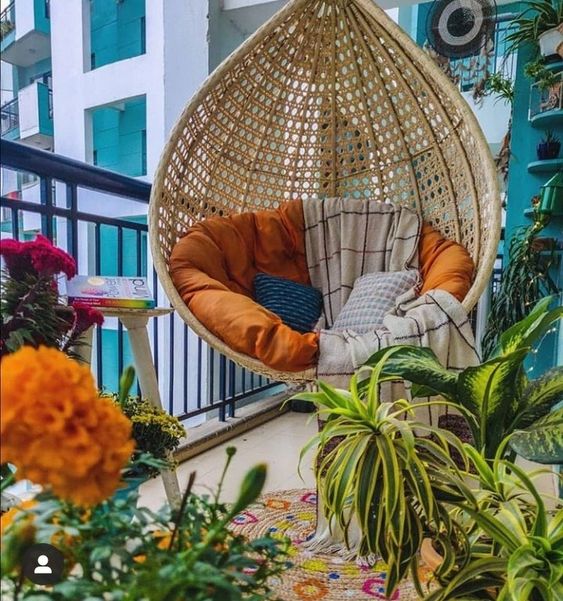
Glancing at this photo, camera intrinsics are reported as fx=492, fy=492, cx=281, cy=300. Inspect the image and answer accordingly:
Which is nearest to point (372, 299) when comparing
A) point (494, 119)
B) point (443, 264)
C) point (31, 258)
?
point (443, 264)

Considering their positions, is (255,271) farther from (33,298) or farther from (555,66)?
(555,66)

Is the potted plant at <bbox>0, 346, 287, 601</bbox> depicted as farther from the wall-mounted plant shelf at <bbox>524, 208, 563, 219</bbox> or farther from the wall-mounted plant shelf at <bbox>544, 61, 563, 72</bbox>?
the wall-mounted plant shelf at <bbox>544, 61, 563, 72</bbox>

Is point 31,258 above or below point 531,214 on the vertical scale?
below

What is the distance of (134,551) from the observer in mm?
338

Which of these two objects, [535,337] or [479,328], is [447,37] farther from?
[535,337]

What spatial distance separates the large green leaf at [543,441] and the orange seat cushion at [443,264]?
55cm

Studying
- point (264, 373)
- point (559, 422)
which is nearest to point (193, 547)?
point (559, 422)

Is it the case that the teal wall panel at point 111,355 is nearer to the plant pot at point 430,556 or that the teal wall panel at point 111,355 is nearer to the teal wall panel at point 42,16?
the teal wall panel at point 42,16

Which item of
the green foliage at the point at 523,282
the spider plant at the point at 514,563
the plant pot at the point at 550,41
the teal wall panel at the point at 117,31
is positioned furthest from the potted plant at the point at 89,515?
the teal wall panel at the point at 117,31

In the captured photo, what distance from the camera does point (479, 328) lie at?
2721mm

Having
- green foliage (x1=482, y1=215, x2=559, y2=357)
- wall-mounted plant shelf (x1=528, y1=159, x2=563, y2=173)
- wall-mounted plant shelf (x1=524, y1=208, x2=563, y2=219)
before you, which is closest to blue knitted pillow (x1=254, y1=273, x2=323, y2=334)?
green foliage (x1=482, y1=215, x2=559, y2=357)

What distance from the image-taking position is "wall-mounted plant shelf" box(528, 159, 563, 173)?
228 cm

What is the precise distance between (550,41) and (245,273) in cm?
166

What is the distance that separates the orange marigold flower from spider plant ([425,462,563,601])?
50cm
